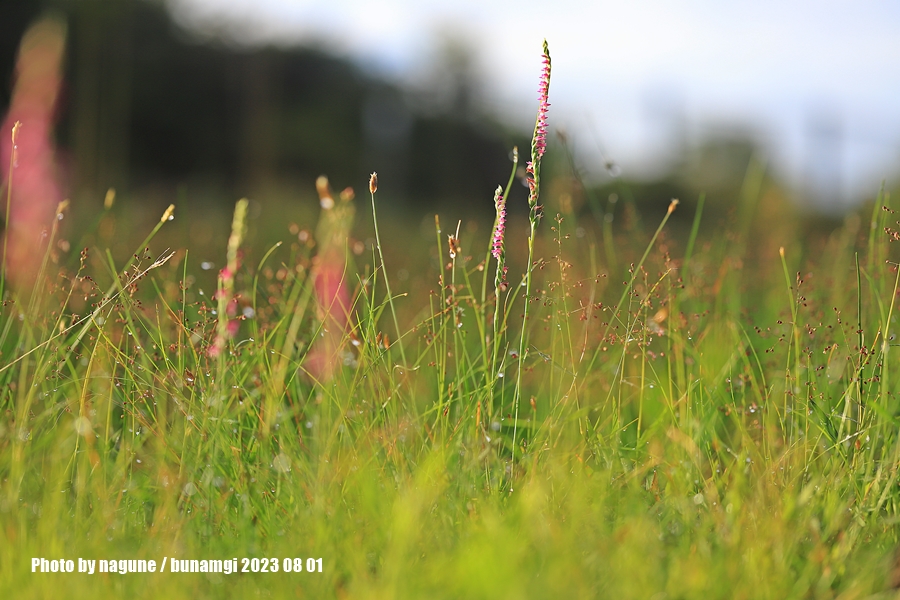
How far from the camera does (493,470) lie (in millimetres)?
1713

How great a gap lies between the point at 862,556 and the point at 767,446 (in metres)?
0.33

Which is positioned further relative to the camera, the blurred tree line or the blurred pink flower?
the blurred tree line

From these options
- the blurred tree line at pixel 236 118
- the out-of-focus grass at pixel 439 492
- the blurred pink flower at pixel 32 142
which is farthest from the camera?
the blurred tree line at pixel 236 118

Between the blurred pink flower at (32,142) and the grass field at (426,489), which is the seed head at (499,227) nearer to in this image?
the grass field at (426,489)

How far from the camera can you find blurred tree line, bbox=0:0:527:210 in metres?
11.8

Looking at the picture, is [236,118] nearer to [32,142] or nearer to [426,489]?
A: [32,142]

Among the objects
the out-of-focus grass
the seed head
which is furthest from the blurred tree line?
the seed head

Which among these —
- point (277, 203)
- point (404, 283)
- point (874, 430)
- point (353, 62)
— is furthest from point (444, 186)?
point (874, 430)

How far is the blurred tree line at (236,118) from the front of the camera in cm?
1177

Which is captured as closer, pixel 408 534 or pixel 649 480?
pixel 408 534

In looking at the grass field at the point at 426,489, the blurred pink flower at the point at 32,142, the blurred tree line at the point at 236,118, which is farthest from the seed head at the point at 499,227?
the blurred tree line at the point at 236,118

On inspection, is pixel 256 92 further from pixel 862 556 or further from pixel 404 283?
pixel 862 556

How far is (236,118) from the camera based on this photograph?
1670 centimetres

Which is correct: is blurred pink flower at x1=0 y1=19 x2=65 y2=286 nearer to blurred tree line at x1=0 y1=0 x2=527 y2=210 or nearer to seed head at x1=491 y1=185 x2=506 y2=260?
seed head at x1=491 y1=185 x2=506 y2=260
